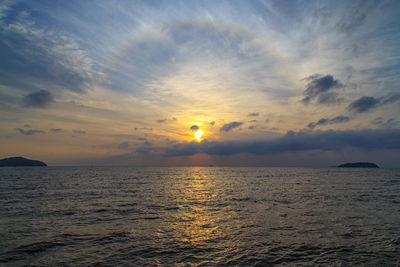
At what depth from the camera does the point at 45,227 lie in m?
18.8

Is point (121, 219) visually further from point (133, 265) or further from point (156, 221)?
point (133, 265)

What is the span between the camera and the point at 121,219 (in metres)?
21.8

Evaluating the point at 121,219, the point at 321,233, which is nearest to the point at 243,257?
the point at 321,233

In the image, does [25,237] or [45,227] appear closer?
[25,237]

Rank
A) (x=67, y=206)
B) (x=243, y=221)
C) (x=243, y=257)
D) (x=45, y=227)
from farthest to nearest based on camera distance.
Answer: (x=67, y=206) → (x=243, y=221) → (x=45, y=227) → (x=243, y=257)

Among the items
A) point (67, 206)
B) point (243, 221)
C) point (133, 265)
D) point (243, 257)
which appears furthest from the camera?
point (67, 206)

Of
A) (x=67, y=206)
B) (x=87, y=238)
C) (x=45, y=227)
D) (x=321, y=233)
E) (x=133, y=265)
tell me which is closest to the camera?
(x=133, y=265)

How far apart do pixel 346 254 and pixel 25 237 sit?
20.9 meters

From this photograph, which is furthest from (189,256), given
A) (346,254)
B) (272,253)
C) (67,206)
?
(67,206)

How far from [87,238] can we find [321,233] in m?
17.0

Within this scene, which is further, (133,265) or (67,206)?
(67,206)

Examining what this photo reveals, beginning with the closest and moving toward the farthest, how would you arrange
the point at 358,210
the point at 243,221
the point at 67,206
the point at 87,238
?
the point at 87,238
the point at 243,221
the point at 358,210
the point at 67,206

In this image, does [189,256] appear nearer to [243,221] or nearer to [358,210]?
[243,221]

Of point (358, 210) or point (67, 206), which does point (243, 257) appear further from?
point (67, 206)
